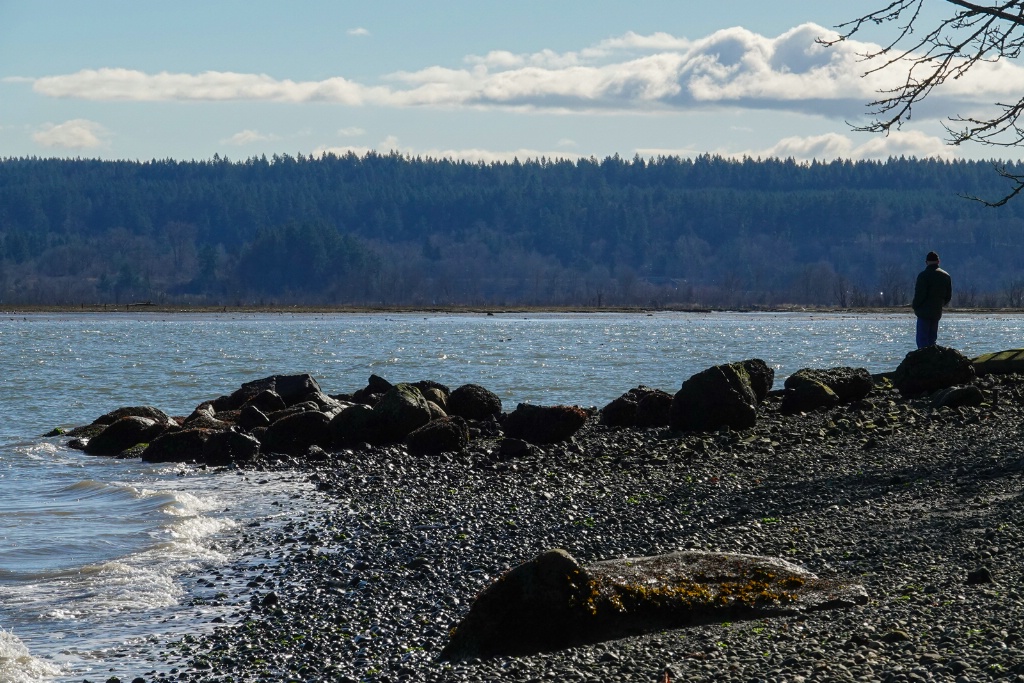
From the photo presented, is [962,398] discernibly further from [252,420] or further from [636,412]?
[252,420]

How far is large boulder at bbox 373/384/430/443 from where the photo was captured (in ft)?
71.8

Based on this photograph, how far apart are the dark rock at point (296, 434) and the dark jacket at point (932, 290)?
11.3 meters

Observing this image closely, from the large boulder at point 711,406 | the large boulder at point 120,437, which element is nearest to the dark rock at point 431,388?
the large boulder at point 120,437

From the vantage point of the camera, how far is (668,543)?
12.3m

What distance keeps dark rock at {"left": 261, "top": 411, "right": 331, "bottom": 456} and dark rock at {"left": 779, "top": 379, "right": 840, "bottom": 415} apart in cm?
860

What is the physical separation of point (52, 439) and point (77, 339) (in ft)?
199

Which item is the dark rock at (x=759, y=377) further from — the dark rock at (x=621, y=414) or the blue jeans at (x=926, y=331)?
the blue jeans at (x=926, y=331)

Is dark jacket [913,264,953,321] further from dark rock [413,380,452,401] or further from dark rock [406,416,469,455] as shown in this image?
dark rock [413,380,452,401]

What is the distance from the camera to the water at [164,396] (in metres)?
11.4

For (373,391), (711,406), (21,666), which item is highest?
(711,406)

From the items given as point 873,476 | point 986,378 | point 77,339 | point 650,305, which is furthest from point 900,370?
point 650,305

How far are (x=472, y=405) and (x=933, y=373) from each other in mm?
8954

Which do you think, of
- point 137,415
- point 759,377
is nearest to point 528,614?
point 759,377

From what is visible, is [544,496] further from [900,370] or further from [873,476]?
[900,370]
